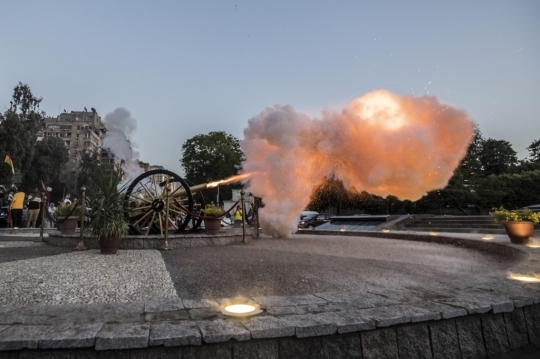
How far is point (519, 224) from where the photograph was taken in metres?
7.53

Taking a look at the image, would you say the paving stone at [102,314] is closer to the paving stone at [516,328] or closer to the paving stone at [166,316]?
the paving stone at [166,316]

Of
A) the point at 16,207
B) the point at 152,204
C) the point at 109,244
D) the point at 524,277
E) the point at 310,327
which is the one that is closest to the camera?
the point at 310,327

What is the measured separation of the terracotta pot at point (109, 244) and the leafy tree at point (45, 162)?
46402 mm

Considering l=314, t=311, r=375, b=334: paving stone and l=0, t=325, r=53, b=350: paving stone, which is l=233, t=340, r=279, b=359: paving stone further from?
l=0, t=325, r=53, b=350: paving stone

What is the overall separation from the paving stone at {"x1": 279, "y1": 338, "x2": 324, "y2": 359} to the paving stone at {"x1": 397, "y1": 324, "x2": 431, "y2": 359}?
0.64m

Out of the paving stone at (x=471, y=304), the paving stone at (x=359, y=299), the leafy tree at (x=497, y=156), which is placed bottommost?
the paving stone at (x=471, y=304)

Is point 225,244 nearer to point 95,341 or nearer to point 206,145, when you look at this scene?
point 95,341

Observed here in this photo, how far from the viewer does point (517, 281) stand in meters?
3.51

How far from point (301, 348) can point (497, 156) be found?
5548cm

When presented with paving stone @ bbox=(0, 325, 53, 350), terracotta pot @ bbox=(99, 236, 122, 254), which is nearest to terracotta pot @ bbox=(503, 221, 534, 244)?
terracotta pot @ bbox=(99, 236, 122, 254)

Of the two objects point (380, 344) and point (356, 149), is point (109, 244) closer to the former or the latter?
point (380, 344)

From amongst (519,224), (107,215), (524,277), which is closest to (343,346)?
(524,277)

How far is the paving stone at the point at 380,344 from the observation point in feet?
7.59

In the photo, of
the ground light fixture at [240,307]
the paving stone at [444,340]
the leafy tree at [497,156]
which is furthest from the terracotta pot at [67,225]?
the leafy tree at [497,156]
